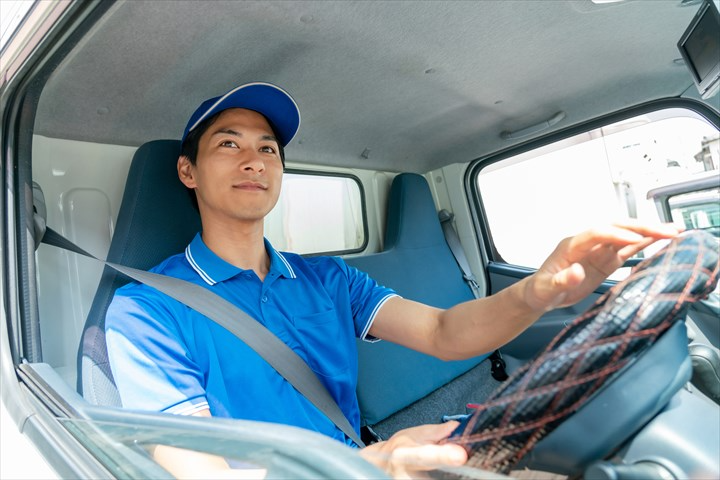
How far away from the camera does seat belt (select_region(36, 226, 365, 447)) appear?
1.10 meters

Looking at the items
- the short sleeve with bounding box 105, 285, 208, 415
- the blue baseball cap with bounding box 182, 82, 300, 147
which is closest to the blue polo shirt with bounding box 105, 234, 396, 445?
the short sleeve with bounding box 105, 285, 208, 415

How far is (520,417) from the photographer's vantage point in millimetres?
428

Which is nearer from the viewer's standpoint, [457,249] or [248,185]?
[248,185]

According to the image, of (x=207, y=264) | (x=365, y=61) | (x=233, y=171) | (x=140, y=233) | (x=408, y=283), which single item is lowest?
(x=408, y=283)

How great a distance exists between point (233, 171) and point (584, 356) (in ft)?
3.68

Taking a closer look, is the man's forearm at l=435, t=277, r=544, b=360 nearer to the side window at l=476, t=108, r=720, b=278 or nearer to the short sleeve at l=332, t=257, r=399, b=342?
the side window at l=476, t=108, r=720, b=278

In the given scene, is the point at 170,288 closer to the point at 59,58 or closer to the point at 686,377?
the point at 59,58

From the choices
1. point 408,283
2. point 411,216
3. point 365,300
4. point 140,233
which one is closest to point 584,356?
point 365,300

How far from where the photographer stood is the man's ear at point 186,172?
4.44 ft

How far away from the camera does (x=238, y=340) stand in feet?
3.65

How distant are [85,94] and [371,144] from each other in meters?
1.38

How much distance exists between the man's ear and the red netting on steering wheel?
1.16 meters

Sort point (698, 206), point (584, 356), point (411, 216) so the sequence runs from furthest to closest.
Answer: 1. point (411, 216)
2. point (698, 206)
3. point (584, 356)

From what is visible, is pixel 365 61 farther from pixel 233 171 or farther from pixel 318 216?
pixel 318 216
